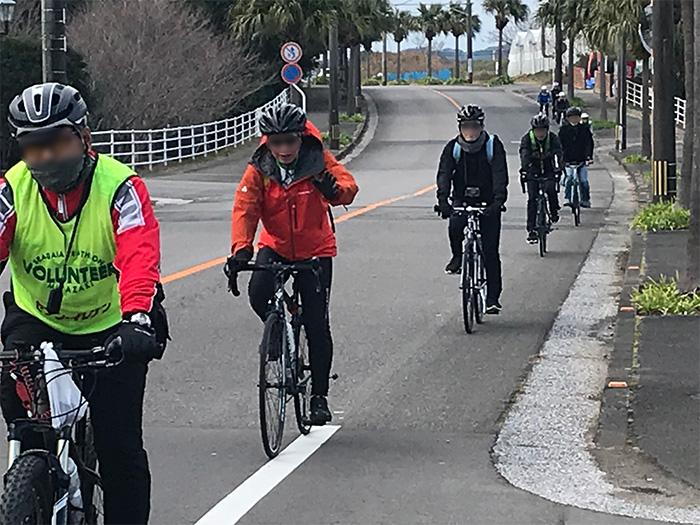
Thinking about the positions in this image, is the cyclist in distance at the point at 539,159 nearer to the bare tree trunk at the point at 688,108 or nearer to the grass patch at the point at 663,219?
the grass patch at the point at 663,219

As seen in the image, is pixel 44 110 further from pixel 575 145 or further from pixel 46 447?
pixel 575 145

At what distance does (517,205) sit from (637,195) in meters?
3.80

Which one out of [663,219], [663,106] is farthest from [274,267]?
[663,106]

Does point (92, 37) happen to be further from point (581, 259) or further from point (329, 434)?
point (329, 434)

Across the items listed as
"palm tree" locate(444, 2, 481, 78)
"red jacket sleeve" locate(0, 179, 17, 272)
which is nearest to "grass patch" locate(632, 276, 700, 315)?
"red jacket sleeve" locate(0, 179, 17, 272)

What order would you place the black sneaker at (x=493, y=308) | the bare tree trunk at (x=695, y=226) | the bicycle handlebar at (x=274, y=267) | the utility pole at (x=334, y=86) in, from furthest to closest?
the utility pole at (x=334, y=86) → the black sneaker at (x=493, y=308) → the bare tree trunk at (x=695, y=226) → the bicycle handlebar at (x=274, y=267)

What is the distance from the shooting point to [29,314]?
4648 mm

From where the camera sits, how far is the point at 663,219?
18.7 metres

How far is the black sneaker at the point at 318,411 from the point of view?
7.70m

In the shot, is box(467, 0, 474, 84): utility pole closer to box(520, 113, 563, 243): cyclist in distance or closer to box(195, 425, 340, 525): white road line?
box(520, 113, 563, 243): cyclist in distance

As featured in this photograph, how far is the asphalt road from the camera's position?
633 centimetres

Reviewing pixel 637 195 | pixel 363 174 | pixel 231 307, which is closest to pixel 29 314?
pixel 231 307

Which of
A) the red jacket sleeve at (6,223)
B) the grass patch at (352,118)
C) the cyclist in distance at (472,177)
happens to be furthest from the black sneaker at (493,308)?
the grass patch at (352,118)

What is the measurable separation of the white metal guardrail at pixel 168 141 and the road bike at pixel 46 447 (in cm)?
2841
